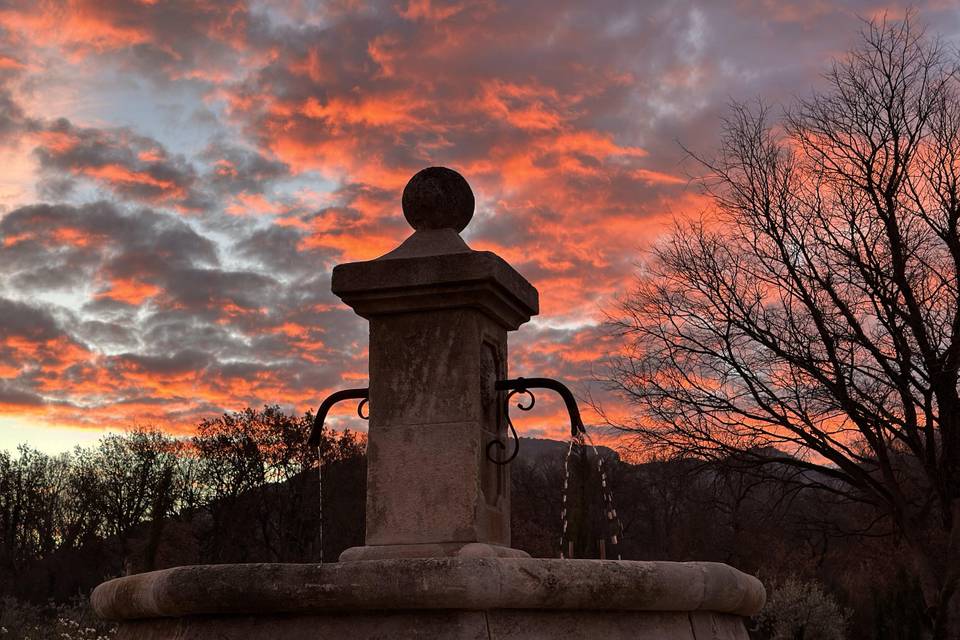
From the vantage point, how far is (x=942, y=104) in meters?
15.9

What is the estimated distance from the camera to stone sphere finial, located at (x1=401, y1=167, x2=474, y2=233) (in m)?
6.02

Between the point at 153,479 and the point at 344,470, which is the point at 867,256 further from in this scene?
the point at 153,479

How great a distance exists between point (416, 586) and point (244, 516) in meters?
34.5

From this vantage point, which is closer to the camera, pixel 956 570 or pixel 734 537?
pixel 956 570

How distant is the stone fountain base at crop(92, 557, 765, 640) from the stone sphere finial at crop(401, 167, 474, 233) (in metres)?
2.77

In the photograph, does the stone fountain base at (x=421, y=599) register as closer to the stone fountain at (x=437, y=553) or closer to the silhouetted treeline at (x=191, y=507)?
the stone fountain at (x=437, y=553)

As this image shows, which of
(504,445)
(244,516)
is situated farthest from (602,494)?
(244,516)

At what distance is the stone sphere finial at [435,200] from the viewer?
6.02 m

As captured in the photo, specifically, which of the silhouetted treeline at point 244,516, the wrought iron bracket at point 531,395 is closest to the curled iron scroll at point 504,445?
the wrought iron bracket at point 531,395

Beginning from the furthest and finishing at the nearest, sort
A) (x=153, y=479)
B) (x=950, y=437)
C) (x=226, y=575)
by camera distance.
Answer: (x=153, y=479)
(x=950, y=437)
(x=226, y=575)

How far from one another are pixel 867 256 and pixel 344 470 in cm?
2420

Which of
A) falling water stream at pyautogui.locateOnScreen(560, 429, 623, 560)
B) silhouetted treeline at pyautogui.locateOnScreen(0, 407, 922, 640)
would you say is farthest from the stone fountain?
silhouetted treeline at pyautogui.locateOnScreen(0, 407, 922, 640)

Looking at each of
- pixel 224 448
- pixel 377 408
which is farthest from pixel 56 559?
pixel 377 408

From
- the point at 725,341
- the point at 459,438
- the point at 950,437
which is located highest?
the point at 725,341
